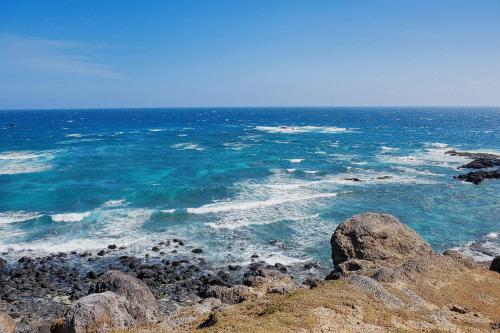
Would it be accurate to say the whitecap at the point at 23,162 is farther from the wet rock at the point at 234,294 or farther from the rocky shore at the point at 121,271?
the wet rock at the point at 234,294

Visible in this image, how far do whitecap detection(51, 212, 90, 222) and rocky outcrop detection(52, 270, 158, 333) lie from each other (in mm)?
22443

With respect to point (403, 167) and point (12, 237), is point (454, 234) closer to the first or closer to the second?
point (403, 167)

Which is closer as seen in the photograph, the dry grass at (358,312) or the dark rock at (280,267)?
the dry grass at (358,312)

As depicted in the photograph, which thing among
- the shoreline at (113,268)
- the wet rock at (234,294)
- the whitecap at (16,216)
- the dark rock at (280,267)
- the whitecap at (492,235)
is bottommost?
the shoreline at (113,268)

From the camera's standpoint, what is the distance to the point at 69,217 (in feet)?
136

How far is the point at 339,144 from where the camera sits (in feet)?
323

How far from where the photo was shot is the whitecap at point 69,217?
40844 millimetres

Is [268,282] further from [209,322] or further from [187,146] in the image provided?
[187,146]

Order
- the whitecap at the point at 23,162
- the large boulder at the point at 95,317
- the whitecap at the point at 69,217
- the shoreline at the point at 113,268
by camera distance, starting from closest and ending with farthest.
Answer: the large boulder at the point at 95,317 → the shoreline at the point at 113,268 → the whitecap at the point at 69,217 → the whitecap at the point at 23,162

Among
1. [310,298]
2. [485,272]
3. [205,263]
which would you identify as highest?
[310,298]

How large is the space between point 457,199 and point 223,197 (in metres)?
26.7

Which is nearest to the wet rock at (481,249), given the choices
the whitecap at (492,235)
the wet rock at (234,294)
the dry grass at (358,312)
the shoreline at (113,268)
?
the shoreline at (113,268)

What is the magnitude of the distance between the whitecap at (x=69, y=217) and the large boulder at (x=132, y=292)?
20996mm

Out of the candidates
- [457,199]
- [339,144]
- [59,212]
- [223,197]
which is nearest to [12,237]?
[59,212]
